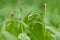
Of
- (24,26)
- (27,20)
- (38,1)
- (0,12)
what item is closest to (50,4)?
(38,1)

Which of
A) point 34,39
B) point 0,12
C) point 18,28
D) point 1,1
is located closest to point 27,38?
point 34,39

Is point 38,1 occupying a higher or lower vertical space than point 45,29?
lower

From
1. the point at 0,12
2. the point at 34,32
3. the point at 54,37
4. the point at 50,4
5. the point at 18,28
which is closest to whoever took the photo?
the point at 54,37

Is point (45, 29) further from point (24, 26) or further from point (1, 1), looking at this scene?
point (1, 1)

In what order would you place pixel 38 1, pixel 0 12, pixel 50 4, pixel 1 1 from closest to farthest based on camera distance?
pixel 0 12 < pixel 50 4 < pixel 38 1 < pixel 1 1

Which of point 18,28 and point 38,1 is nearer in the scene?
point 18,28

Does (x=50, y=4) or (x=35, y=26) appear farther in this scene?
(x=50, y=4)

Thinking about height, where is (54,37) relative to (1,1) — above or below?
above

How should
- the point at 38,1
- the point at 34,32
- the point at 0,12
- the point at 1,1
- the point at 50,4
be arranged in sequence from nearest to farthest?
the point at 34,32, the point at 0,12, the point at 50,4, the point at 38,1, the point at 1,1

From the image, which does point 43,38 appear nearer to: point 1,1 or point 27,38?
point 27,38
